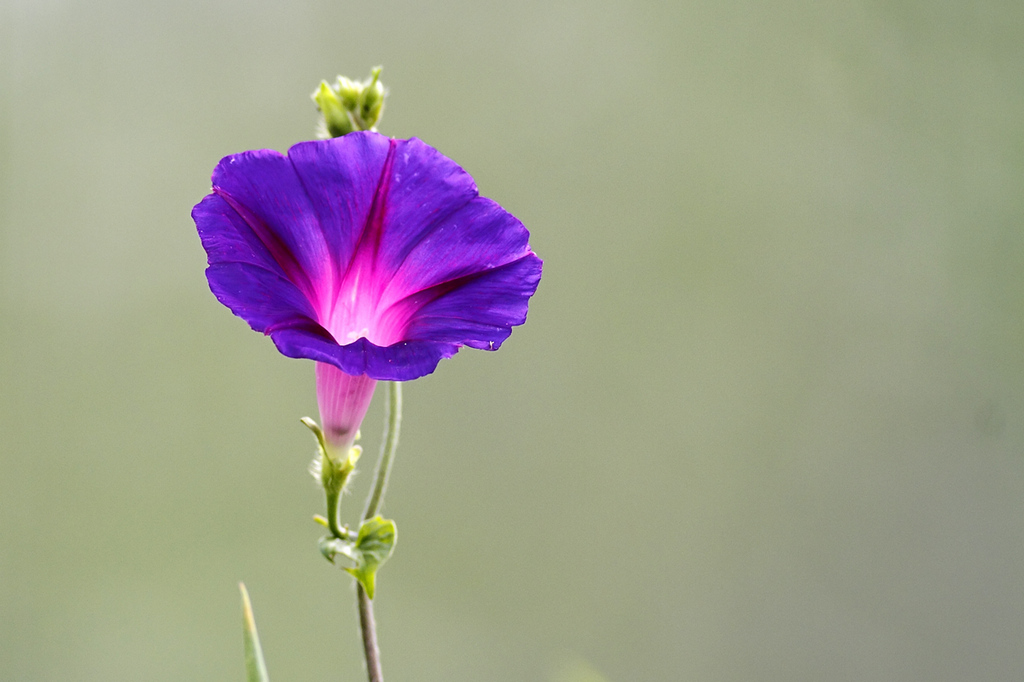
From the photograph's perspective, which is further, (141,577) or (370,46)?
(370,46)

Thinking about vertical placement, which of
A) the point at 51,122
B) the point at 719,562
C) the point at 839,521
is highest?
the point at 51,122

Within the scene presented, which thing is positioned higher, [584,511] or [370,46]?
[370,46]

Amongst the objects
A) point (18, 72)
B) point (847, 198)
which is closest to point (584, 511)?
point (847, 198)

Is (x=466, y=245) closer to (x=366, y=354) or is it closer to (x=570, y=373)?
(x=366, y=354)

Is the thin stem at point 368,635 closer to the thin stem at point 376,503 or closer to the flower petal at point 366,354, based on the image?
the thin stem at point 376,503

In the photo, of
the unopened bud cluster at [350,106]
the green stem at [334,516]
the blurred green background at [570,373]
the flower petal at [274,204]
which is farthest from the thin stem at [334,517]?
Result: the blurred green background at [570,373]

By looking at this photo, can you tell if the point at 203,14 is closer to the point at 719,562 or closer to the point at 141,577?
the point at 141,577
